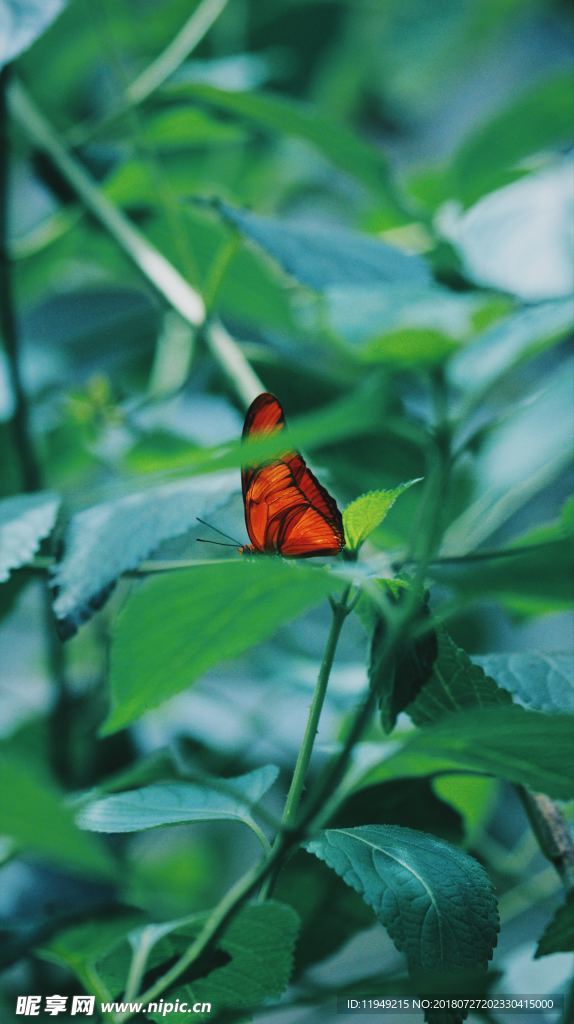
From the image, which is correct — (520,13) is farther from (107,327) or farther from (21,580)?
(21,580)

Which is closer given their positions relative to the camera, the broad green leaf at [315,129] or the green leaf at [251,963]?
the green leaf at [251,963]

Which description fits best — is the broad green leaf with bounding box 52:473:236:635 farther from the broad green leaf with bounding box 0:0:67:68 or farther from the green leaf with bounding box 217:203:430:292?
the broad green leaf with bounding box 0:0:67:68

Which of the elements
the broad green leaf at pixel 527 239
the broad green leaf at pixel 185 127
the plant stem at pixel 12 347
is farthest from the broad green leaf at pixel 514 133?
the plant stem at pixel 12 347

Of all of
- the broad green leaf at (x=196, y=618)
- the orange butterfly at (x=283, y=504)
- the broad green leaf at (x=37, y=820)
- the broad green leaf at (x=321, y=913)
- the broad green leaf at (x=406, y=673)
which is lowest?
the broad green leaf at (x=321, y=913)

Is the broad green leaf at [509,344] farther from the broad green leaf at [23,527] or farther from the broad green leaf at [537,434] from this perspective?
the broad green leaf at [23,527]

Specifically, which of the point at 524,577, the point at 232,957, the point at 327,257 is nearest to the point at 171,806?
the point at 232,957

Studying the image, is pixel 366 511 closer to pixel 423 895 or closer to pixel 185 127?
pixel 423 895

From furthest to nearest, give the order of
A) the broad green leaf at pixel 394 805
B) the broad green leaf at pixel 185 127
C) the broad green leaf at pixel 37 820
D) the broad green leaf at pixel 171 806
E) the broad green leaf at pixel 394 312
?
the broad green leaf at pixel 185 127, the broad green leaf at pixel 394 312, the broad green leaf at pixel 394 805, the broad green leaf at pixel 171 806, the broad green leaf at pixel 37 820
